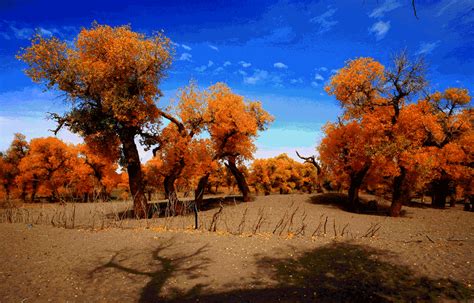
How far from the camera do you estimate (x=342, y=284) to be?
29.2 feet

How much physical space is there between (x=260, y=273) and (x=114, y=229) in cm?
→ 1000

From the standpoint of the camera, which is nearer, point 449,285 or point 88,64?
point 449,285

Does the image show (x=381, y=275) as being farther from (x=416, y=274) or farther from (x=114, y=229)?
(x=114, y=229)

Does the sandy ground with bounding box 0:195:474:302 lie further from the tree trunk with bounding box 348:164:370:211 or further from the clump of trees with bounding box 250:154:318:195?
the clump of trees with bounding box 250:154:318:195

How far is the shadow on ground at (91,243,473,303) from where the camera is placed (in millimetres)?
8078

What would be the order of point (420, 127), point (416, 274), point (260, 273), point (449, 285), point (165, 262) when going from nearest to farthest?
1. point (449, 285)
2. point (416, 274)
3. point (260, 273)
4. point (165, 262)
5. point (420, 127)

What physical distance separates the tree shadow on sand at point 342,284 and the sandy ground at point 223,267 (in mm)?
28

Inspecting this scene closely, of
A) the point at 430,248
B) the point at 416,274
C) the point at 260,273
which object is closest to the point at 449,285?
the point at 416,274

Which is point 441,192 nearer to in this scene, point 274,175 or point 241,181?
point 241,181

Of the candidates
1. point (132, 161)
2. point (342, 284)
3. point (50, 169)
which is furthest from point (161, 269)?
point (50, 169)

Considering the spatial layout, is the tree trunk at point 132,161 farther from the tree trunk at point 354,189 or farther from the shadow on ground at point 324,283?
the tree trunk at point 354,189

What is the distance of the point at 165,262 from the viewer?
11.2 metres

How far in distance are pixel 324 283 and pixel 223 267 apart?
3.55 m

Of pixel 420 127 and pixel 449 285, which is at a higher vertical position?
pixel 420 127
